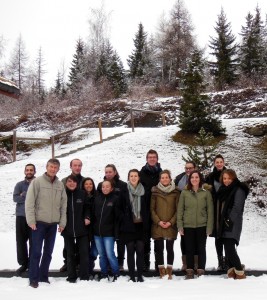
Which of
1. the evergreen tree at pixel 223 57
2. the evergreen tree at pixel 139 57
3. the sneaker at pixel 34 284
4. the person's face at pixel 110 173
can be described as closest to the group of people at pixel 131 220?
the sneaker at pixel 34 284

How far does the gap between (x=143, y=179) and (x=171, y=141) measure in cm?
842

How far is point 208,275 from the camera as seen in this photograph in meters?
6.36

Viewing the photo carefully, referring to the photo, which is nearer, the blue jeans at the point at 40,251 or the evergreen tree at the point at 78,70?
the blue jeans at the point at 40,251

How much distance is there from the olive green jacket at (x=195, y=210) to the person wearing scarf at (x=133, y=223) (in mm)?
625

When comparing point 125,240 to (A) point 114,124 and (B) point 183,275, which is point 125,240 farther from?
(A) point 114,124

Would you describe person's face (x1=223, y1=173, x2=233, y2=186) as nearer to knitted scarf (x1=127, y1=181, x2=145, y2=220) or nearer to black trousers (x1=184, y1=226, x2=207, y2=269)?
black trousers (x1=184, y1=226, x2=207, y2=269)

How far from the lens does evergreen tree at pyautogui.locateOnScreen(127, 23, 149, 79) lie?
4153 cm

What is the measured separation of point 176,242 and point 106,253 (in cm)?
332

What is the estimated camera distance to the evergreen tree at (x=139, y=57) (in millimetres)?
41531

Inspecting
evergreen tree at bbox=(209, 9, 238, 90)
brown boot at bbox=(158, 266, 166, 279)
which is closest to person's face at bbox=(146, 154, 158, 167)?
brown boot at bbox=(158, 266, 166, 279)

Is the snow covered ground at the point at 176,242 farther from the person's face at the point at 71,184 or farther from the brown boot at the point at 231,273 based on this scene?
the person's face at the point at 71,184

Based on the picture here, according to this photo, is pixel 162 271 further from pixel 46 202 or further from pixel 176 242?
pixel 176 242

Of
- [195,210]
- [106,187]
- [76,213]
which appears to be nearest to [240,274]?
[195,210]

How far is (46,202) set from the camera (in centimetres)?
601
